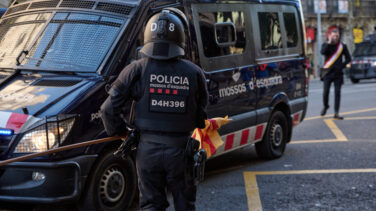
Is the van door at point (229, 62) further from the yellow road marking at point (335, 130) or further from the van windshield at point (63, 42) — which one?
the yellow road marking at point (335, 130)

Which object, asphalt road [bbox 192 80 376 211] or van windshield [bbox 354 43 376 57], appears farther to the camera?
van windshield [bbox 354 43 376 57]

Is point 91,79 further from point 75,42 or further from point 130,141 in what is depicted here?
point 130,141

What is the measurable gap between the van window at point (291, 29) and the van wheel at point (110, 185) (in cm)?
381

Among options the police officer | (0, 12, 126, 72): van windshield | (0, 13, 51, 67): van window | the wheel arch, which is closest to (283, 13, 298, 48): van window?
the wheel arch

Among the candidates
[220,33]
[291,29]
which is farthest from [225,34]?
[291,29]

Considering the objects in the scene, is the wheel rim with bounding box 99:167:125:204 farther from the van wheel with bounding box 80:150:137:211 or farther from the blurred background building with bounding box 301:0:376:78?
the blurred background building with bounding box 301:0:376:78

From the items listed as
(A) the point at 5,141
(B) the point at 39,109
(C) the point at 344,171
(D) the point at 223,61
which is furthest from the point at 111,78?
(C) the point at 344,171

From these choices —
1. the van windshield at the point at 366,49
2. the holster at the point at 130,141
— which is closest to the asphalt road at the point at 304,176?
the holster at the point at 130,141

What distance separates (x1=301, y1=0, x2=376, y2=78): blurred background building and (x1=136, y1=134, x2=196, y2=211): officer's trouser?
119 feet

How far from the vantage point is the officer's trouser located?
3562 mm

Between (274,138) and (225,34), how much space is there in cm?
202

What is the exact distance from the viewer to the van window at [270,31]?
726 cm

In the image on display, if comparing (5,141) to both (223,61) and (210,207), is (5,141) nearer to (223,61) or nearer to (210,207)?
(210,207)

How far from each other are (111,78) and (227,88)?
5.89 ft
